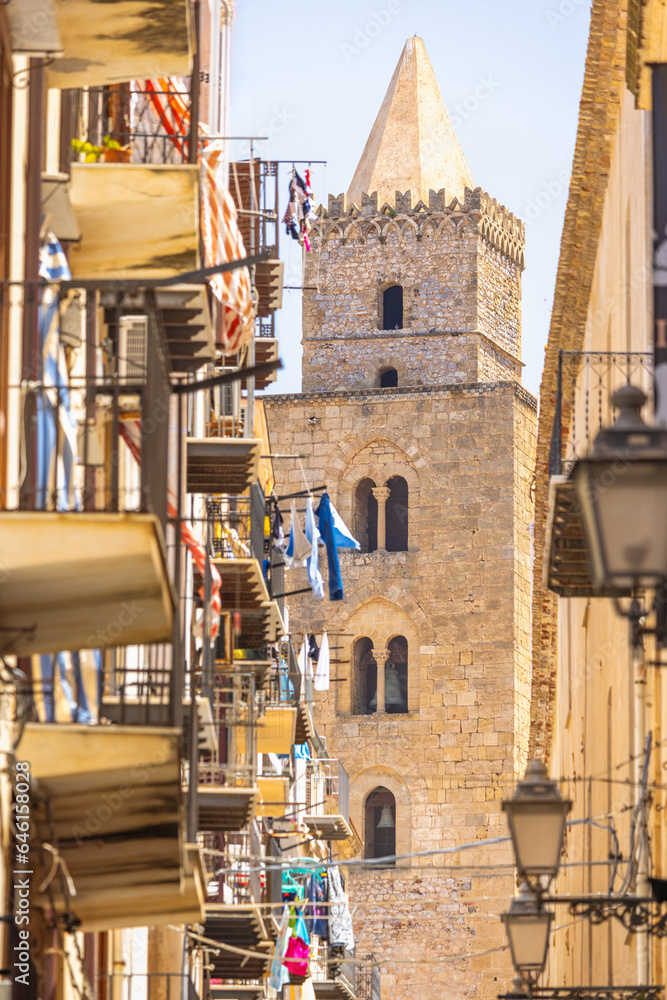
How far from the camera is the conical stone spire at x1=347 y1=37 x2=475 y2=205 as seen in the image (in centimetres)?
5356

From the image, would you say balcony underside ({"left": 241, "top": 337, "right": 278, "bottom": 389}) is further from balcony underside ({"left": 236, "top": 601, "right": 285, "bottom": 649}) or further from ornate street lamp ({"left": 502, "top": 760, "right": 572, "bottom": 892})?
ornate street lamp ({"left": 502, "top": 760, "right": 572, "bottom": 892})

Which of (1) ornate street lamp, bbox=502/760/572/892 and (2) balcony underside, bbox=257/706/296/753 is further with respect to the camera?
(2) balcony underside, bbox=257/706/296/753

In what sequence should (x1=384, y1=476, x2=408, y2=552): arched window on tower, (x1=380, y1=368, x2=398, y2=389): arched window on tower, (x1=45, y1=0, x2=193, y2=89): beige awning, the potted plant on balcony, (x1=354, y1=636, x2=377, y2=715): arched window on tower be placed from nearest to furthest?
(x1=45, y1=0, x2=193, y2=89): beige awning
the potted plant on balcony
(x1=354, y1=636, x2=377, y2=715): arched window on tower
(x1=384, y1=476, x2=408, y2=552): arched window on tower
(x1=380, y1=368, x2=398, y2=389): arched window on tower

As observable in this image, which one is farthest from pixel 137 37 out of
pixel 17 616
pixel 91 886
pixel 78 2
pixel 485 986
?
pixel 485 986

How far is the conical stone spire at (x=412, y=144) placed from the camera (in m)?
53.6

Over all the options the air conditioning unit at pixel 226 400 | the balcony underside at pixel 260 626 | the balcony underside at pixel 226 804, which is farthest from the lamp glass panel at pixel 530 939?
the air conditioning unit at pixel 226 400

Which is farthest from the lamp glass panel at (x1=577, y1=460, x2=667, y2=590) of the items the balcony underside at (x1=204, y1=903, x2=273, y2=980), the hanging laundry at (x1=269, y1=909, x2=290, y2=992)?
the hanging laundry at (x1=269, y1=909, x2=290, y2=992)

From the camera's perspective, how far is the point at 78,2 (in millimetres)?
8555

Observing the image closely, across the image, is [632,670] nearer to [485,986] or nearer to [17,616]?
[17,616]

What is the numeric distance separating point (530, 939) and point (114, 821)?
3.46 meters

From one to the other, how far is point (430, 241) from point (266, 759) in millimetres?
25123

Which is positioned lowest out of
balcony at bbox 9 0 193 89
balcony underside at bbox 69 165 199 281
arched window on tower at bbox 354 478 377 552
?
balcony underside at bbox 69 165 199 281

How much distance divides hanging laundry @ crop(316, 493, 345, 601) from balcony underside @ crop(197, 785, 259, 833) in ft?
34.0

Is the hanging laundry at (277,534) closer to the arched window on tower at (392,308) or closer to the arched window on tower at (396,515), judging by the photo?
the arched window on tower at (396,515)
